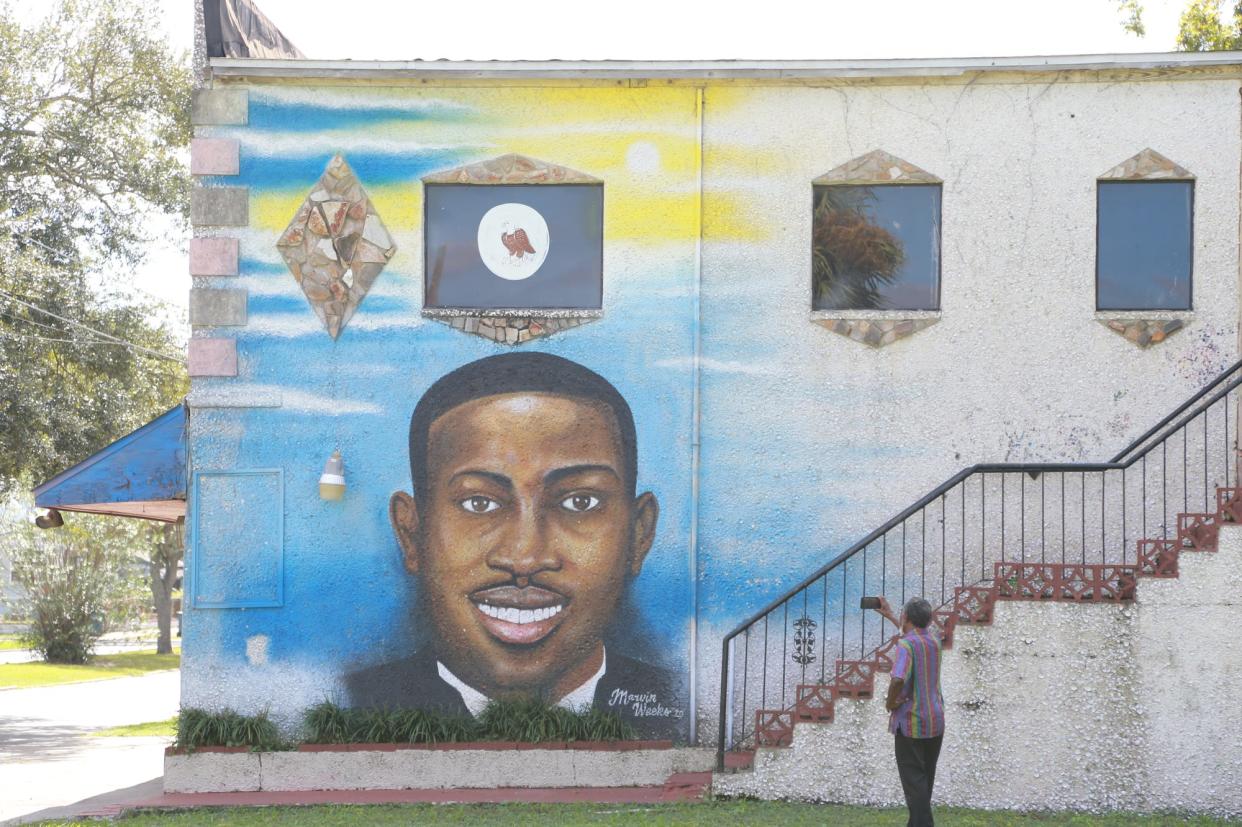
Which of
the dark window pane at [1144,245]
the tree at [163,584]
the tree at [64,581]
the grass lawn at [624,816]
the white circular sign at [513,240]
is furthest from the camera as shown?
the tree at [163,584]

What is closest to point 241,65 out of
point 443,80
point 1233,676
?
point 443,80

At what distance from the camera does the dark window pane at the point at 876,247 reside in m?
13.0

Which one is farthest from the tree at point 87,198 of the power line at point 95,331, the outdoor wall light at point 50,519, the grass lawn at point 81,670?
the grass lawn at point 81,670

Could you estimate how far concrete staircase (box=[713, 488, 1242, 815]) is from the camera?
11.2m

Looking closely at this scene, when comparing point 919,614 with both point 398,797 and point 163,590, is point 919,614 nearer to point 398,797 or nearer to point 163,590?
point 398,797

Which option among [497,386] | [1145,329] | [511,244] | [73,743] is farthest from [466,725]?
[73,743]

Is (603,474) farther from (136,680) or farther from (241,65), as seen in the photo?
(136,680)

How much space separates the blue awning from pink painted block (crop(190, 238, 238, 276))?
129cm

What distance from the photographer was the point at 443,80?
1314 centimetres

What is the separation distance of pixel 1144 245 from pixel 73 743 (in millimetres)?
15227

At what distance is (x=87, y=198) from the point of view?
77.1ft

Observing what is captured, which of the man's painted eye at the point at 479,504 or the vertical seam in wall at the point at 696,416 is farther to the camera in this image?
the man's painted eye at the point at 479,504

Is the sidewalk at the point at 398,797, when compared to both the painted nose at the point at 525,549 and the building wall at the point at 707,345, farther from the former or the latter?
the painted nose at the point at 525,549

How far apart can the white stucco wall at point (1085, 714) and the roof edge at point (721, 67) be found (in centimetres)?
419
